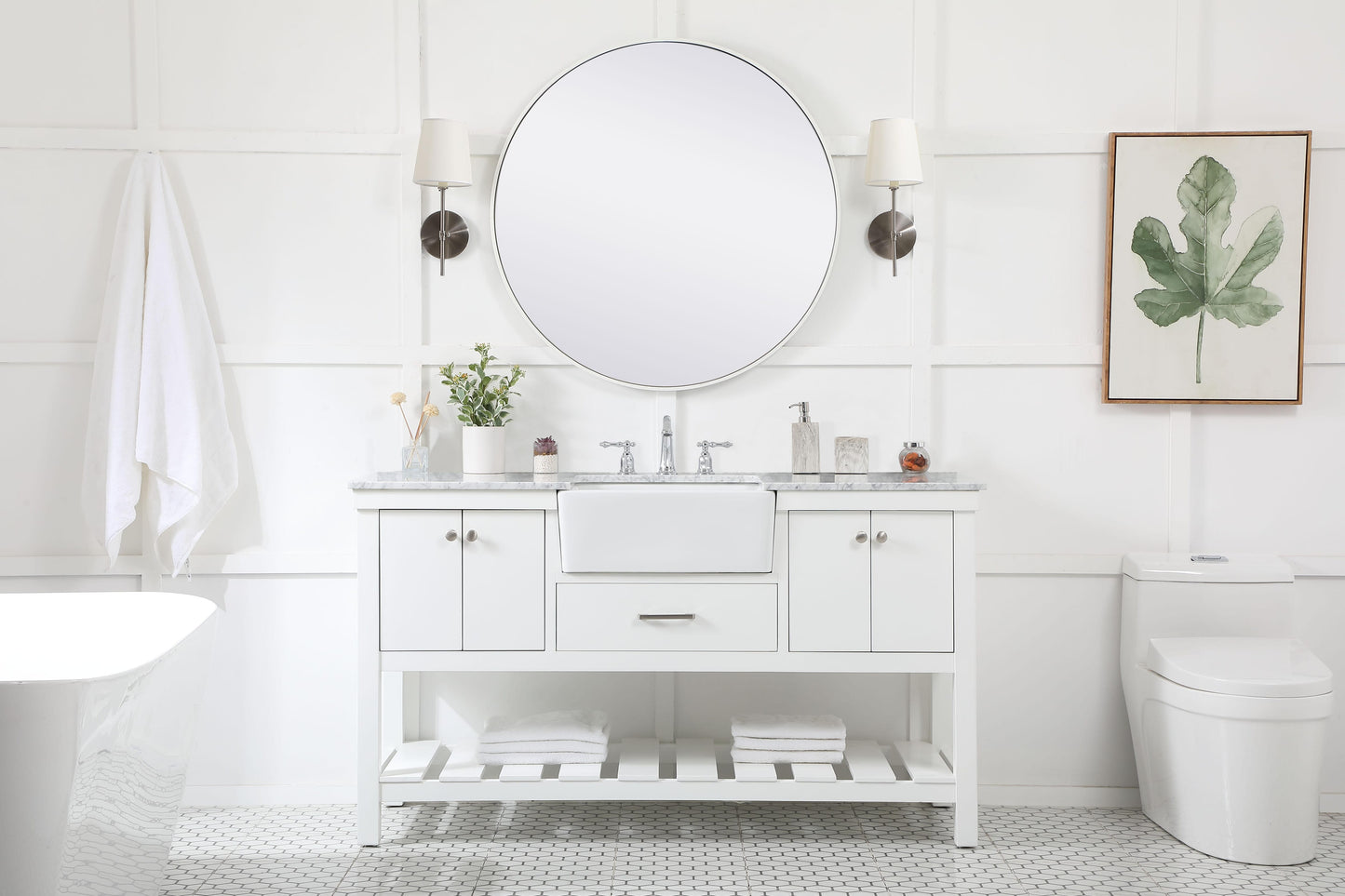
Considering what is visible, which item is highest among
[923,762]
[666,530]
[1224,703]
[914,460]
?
[914,460]

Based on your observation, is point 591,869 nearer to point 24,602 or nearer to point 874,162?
point 24,602

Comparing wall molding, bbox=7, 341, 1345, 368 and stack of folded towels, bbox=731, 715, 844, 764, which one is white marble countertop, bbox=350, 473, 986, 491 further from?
stack of folded towels, bbox=731, 715, 844, 764

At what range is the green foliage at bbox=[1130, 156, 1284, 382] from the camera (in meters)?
2.62

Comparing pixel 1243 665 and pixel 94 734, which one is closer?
pixel 94 734

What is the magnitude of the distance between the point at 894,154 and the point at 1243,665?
1.49 metres

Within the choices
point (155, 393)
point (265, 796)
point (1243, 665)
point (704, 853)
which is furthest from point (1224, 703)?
point (155, 393)

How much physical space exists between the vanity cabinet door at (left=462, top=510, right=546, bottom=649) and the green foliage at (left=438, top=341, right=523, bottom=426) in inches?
16.9

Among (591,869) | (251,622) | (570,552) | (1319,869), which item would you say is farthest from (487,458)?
(1319,869)

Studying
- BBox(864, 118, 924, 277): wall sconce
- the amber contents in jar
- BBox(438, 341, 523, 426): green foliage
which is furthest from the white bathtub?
BBox(864, 118, 924, 277): wall sconce

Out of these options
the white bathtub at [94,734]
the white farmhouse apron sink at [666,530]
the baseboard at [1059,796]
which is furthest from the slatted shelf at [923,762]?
the white bathtub at [94,734]

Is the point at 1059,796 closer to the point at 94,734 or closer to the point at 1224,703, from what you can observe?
the point at 1224,703

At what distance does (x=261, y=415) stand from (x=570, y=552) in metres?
1.06

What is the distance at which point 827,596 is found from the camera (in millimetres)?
2264

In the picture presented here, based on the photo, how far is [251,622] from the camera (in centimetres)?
270
